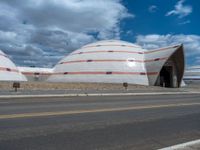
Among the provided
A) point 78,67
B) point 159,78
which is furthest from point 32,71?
point 159,78

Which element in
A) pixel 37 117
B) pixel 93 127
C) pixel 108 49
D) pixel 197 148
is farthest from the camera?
pixel 108 49

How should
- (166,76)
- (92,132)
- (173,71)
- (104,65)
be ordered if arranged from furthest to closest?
(166,76), (173,71), (104,65), (92,132)

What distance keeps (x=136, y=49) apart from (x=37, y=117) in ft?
160

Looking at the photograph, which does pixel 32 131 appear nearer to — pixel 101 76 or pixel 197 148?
pixel 197 148

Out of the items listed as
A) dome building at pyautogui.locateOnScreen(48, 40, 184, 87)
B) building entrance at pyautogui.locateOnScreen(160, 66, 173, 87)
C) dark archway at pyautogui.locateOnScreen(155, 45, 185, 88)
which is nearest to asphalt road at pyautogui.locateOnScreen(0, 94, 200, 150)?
dome building at pyautogui.locateOnScreen(48, 40, 184, 87)

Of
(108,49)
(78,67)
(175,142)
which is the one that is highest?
(108,49)

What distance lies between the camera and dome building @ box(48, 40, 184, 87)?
51.1 metres

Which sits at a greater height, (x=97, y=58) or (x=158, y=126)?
(x=97, y=58)

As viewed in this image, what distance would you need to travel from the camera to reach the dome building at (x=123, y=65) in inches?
2013

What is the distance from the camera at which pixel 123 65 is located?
52.2 m

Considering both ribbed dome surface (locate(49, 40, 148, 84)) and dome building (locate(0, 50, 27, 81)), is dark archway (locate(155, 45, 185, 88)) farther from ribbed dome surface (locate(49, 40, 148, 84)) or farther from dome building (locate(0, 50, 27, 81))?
dome building (locate(0, 50, 27, 81))

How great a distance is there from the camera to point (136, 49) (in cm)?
5716

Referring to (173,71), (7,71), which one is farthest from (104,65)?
(7,71)

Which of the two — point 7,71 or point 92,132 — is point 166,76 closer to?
point 7,71
